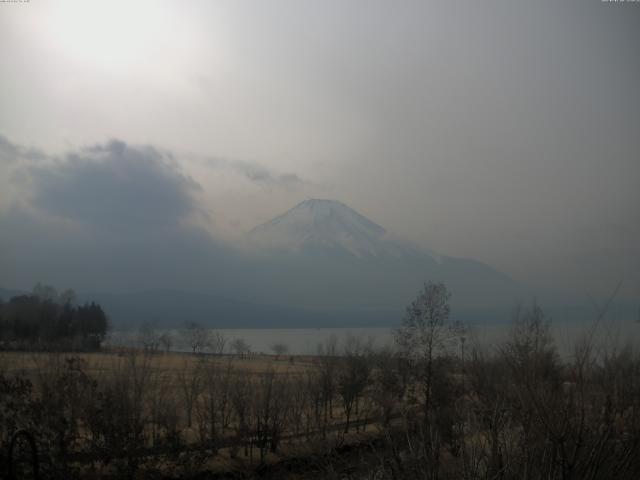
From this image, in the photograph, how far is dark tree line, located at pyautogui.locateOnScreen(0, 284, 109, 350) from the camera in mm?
33850

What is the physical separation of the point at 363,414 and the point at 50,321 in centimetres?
3833

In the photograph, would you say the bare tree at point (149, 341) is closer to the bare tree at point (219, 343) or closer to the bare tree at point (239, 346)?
the bare tree at point (219, 343)

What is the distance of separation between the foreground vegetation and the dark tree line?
372cm

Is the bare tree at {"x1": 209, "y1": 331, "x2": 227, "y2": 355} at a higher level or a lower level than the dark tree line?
lower

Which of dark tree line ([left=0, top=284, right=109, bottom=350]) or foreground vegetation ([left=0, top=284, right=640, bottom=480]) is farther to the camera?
dark tree line ([left=0, top=284, right=109, bottom=350])

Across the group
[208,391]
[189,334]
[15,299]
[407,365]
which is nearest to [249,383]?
[208,391]

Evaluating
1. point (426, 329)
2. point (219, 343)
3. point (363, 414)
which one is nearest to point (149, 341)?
point (219, 343)

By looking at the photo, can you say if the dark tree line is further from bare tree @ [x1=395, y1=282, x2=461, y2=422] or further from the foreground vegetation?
bare tree @ [x1=395, y1=282, x2=461, y2=422]

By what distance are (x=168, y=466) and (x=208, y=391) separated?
828 cm

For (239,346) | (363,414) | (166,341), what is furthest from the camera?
(239,346)

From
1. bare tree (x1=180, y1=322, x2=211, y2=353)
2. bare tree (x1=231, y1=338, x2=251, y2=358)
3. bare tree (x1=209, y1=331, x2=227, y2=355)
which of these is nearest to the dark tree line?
bare tree (x1=209, y1=331, x2=227, y2=355)

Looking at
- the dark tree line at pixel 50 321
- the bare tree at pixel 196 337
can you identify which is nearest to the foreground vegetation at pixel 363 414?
the dark tree line at pixel 50 321

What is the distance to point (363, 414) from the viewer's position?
38094 millimetres

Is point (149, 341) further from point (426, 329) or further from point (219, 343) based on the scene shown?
point (426, 329)
